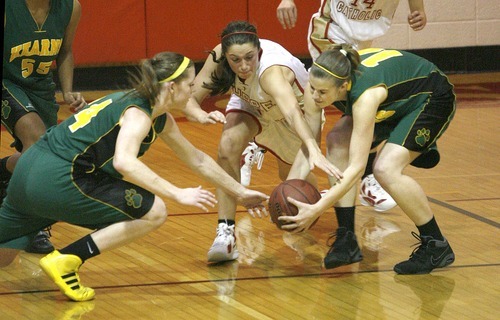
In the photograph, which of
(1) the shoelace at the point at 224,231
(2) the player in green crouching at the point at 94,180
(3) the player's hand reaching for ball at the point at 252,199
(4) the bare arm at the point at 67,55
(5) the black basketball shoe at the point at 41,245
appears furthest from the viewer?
(4) the bare arm at the point at 67,55

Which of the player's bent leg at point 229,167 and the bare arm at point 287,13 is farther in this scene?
the bare arm at point 287,13

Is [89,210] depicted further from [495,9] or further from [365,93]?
[495,9]

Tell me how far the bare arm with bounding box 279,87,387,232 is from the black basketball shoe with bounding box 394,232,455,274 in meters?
0.52

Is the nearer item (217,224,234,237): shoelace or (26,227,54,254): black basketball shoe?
(217,224,234,237): shoelace

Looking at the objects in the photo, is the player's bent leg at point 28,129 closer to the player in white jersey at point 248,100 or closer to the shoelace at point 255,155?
the player in white jersey at point 248,100

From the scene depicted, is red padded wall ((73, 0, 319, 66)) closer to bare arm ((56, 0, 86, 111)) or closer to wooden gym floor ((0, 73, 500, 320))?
wooden gym floor ((0, 73, 500, 320))

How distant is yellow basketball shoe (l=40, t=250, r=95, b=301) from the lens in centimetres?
444

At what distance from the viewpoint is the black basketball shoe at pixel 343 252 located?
16.0 ft

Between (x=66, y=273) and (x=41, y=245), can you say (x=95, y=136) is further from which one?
(x=41, y=245)

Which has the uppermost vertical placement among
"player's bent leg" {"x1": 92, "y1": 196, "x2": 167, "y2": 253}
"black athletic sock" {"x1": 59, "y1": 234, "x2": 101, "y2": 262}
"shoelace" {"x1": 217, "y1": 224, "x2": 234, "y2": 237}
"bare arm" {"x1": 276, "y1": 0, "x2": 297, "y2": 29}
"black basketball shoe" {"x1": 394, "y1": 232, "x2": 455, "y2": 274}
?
"bare arm" {"x1": 276, "y1": 0, "x2": 297, "y2": 29}

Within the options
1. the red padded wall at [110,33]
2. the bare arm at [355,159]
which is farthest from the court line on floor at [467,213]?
the red padded wall at [110,33]

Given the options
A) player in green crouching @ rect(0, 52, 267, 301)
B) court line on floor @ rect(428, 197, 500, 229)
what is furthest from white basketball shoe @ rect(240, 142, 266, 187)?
player in green crouching @ rect(0, 52, 267, 301)

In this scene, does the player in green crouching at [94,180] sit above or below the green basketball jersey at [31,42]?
below

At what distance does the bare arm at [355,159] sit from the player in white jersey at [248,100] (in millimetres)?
87
